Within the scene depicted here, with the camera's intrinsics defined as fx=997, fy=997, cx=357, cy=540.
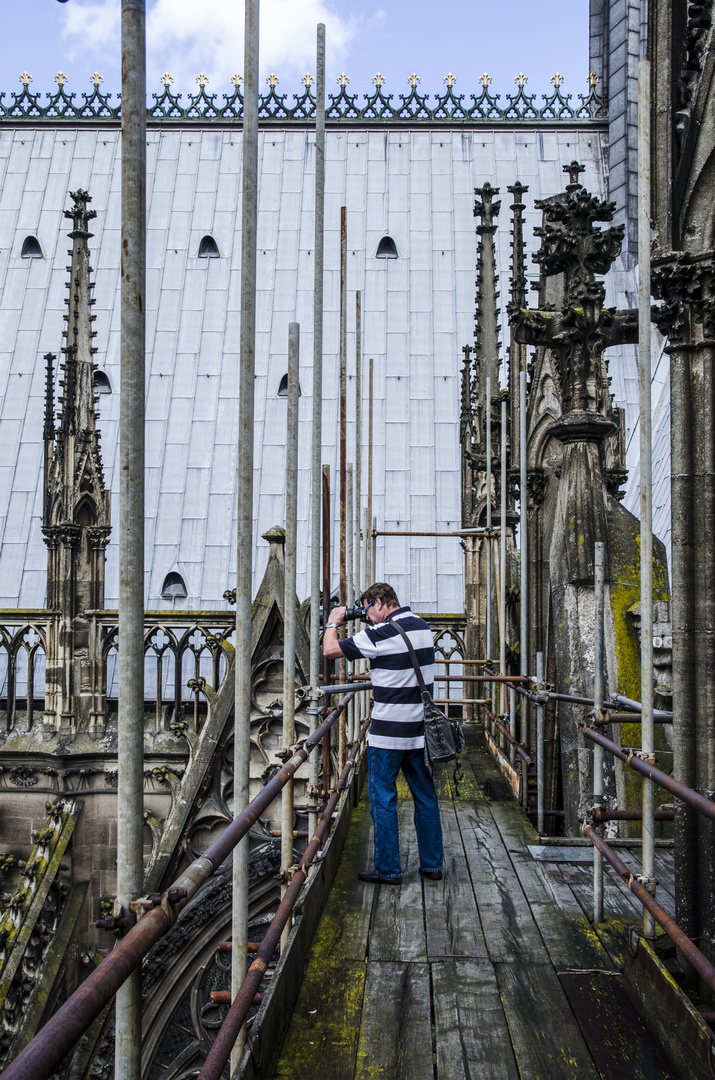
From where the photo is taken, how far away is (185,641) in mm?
9609

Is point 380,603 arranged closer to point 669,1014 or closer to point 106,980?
point 669,1014

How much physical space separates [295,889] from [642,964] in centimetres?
110

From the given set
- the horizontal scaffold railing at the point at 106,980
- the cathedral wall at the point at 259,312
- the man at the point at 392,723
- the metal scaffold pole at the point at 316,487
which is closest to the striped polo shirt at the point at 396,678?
the man at the point at 392,723

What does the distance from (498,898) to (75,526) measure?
679 cm

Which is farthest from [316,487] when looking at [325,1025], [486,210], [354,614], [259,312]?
[259,312]

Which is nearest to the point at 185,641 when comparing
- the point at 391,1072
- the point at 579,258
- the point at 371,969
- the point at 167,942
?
the point at 167,942

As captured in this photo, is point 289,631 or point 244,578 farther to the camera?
point 289,631

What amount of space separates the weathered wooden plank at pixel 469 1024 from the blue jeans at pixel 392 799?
93cm

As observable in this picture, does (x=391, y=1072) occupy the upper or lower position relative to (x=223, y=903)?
upper

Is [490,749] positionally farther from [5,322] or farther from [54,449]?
[5,322]

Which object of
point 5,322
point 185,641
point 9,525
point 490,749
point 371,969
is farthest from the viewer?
point 5,322

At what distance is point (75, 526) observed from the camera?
32.4 feet

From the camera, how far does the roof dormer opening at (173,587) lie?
567 inches

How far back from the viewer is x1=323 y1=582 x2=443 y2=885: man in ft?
14.3
